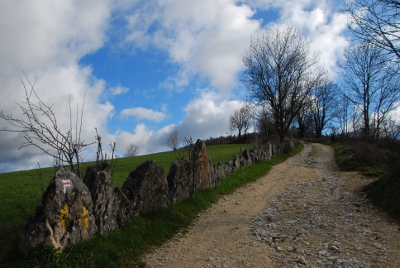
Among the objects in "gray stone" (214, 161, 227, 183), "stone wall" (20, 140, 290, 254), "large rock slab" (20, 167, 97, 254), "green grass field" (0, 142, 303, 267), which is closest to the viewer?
→ "green grass field" (0, 142, 303, 267)

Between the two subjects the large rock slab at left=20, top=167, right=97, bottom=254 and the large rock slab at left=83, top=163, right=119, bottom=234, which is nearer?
the large rock slab at left=20, top=167, right=97, bottom=254

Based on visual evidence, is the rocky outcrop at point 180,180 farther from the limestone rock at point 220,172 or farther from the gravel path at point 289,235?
the limestone rock at point 220,172

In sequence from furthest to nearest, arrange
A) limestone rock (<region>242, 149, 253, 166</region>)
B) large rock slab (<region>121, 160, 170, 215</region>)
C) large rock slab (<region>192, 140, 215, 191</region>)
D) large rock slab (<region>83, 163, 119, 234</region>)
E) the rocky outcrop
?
1. limestone rock (<region>242, 149, 253, 166</region>)
2. large rock slab (<region>192, 140, 215, 191</region>)
3. the rocky outcrop
4. large rock slab (<region>121, 160, 170, 215</region>)
5. large rock slab (<region>83, 163, 119, 234</region>)

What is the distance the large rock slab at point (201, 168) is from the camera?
Answer: 382 inches

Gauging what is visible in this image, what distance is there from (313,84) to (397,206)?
25.6m

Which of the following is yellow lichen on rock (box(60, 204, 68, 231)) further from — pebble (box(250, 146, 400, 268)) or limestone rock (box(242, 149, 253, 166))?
limestone rock (box(242, 149, 253, 166))

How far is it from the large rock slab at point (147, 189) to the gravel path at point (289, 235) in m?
1.05

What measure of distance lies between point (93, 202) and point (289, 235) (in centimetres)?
412

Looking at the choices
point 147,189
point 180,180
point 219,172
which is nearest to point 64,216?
point 147,189

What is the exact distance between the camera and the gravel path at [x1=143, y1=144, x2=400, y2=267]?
5.09 meters

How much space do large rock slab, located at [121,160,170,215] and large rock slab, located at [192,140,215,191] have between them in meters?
2.21

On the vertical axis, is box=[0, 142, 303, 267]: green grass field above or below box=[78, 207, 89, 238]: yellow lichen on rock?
below

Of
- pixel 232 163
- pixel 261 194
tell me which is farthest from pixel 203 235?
pixel 232 163

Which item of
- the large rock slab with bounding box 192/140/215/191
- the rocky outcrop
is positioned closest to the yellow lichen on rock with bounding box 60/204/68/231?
the rocky outcrop
